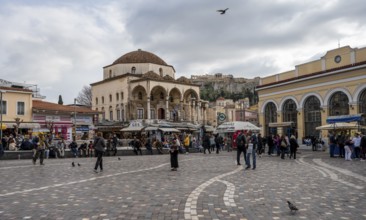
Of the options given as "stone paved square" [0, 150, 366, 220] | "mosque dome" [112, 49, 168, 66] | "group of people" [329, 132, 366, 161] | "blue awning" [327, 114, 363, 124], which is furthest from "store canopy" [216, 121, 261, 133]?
"mosque dome" [112, 49, 168, 66]

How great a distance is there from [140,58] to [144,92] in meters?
6.88

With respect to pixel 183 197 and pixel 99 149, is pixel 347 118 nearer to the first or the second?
pixel 99 149

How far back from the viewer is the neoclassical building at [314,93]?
112 ft

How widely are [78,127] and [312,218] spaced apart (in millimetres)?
39506

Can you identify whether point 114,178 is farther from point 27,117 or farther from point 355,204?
point 27,117

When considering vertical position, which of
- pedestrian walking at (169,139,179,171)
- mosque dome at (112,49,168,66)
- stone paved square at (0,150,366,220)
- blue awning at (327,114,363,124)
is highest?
mosque dome at (112,49,168,66)

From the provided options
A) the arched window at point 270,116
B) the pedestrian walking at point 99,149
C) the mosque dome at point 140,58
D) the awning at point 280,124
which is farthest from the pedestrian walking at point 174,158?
the mosque dome at point 140,58

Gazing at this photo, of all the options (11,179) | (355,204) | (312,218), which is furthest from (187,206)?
(11,179)

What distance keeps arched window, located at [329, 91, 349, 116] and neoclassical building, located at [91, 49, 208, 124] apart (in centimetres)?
2634

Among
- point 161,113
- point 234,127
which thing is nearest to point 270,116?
point 234,127

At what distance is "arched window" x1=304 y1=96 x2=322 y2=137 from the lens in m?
38.5

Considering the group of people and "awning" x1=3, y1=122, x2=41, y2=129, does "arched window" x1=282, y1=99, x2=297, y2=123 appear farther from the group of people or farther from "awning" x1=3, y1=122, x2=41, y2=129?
"awning" x1=3, y1=122, x2=41, y2=129

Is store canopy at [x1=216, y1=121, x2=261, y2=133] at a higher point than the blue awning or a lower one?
lower

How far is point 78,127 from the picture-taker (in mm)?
43562
